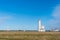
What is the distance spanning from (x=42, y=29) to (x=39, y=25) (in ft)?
34.9

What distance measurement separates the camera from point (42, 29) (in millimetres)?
142875

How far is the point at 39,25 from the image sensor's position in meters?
153

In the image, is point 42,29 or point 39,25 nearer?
point 42,29
